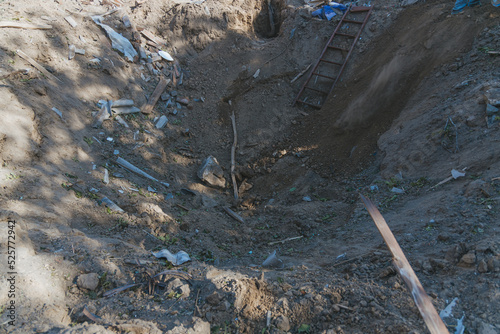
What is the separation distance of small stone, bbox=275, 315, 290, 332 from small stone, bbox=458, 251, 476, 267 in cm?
195

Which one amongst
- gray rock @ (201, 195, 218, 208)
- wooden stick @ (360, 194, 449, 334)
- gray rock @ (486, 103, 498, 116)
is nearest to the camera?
wooden stick @ (360, 194, 449, 334)

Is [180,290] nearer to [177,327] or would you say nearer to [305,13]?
[177,327]

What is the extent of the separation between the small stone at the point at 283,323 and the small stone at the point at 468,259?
195 cm

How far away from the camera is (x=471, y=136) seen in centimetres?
534

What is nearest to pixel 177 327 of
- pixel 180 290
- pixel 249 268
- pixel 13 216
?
pixel 180 290

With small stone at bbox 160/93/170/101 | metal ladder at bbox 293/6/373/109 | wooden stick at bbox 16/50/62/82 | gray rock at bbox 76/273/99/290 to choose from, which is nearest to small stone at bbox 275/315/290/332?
gray rock at bbox 76/273/99/290

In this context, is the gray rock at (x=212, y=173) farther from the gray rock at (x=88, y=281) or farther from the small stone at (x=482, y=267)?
the small stone at (x=482, y=267)

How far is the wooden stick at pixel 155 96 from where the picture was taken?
7.84m

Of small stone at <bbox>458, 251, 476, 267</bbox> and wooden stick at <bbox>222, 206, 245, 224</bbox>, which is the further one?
wooden stick at <bbox>222, 206, 245, 224</bbox>

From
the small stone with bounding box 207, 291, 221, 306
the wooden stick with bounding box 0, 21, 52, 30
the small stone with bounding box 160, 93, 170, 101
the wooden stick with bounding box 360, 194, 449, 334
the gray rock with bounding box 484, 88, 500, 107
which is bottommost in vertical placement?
the small stone with bounding box 160, 93, 170, 101

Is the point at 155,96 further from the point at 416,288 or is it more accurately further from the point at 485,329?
the point at 485,329

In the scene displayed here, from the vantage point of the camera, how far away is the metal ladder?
9.29 m

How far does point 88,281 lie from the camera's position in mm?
3299

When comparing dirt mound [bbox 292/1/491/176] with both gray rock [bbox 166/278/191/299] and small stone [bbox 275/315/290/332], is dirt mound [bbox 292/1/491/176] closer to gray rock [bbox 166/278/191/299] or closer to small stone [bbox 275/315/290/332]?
small stone [bbox 275/315/290/332]
